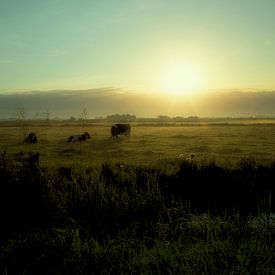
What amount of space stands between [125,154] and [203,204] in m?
19.6

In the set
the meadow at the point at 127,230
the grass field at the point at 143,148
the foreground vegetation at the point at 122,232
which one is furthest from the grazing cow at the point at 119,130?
the foreground vegetation at the point at 122,232

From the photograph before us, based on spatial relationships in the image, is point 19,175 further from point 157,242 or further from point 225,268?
point 225,268

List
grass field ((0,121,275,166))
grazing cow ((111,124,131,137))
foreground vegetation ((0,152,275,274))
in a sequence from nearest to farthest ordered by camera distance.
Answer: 1. foreground vegetation ((0,152,275,274))
2. grass field ((0,121,275,166))
3. grazing cow ((111,124,131,137))

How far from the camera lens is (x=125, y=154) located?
39531mm

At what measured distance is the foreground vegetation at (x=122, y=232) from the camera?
10719mm

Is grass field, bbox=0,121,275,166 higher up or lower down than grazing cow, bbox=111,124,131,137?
lower down

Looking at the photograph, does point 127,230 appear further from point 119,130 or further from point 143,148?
point 119,130

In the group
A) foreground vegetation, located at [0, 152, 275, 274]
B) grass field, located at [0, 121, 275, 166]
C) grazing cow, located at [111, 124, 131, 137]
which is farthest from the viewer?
grazing cow, located at [111, 124, 131, 137]

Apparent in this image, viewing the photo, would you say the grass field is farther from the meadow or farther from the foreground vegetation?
the foreground vegetation

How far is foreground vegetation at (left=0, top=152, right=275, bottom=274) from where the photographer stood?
35.2 feet

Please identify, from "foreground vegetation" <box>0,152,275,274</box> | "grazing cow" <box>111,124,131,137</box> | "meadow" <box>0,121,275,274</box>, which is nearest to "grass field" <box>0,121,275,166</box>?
"grazing cow" <box>111,124,131,137</box>

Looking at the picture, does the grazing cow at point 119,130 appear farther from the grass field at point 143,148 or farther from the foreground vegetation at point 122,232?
the foreground vegetation at point 122,232

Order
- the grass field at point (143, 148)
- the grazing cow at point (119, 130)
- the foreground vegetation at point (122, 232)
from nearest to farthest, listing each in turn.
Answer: the foreground vegetation at point (122, 232) → the grass field at point (143, 148) → the grazing cow at point (119, 130)

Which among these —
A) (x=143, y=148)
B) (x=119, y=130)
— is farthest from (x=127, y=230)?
(x=119, y=130)
